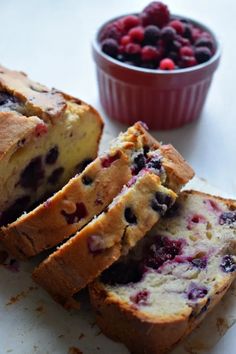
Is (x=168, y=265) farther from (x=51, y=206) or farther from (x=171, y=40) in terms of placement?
(x=171, y=40)

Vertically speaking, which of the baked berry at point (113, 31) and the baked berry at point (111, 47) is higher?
the baked berry at point (113, 31)

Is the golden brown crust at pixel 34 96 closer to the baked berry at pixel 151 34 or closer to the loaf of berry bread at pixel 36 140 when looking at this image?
the loaf of berry bread at pixel 36 140

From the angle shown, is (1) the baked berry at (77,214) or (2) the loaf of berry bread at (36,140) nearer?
(1) the baked berry at (77,214)

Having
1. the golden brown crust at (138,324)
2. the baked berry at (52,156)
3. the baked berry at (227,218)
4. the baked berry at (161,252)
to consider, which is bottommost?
the golden brown crust at (138,324)

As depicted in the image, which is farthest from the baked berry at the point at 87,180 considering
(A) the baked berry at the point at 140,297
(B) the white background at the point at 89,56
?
(B) the white background at the point at 89,56

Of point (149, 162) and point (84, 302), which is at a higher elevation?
point (149, 162)

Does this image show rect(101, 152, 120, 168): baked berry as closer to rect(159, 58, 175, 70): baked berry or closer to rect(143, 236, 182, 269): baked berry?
rect(143, 236, 182, 269): baked berry

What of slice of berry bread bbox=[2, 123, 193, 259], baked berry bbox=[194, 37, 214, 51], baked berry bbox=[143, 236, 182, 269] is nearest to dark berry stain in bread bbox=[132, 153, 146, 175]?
slice of berry bread bbox=[2, 123, 193, 259]

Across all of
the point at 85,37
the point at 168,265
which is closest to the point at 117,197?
the point at 168,265
